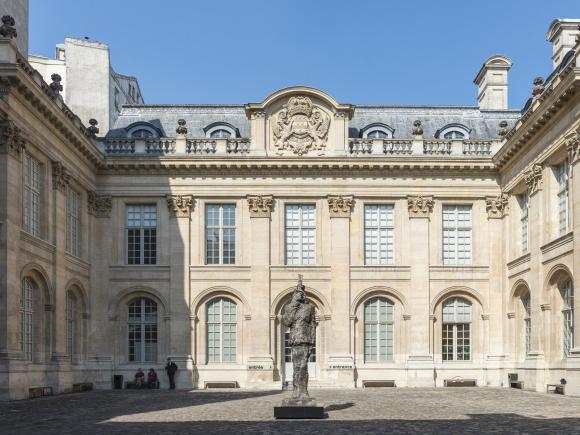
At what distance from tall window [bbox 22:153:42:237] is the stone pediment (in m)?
11.9

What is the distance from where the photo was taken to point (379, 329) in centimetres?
4334

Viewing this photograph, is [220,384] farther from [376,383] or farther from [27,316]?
[27,316]

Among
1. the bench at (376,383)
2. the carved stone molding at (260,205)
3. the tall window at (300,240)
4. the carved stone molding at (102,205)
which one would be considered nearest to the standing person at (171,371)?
the tall window at (300,240)

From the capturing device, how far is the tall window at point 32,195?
109 feet

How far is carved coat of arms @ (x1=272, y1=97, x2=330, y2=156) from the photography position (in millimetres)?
43469

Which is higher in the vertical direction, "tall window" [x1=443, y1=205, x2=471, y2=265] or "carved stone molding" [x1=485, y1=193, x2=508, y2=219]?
"carved stone molding" [x1=485, y1=193, x2=508, y2=219]

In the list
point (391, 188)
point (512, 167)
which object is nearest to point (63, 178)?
point (391, 188)

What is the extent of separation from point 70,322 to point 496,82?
26183 millimetres

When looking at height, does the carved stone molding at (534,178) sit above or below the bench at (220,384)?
A: above

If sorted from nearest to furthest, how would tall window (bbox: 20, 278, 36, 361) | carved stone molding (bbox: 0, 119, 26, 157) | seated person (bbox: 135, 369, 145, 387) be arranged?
carved stone molding (bbox: 0, 119, 26, 157)
tall window (bbox: 20, 278, 36, 361)
seated person (bbox: 135, 369, 145, 387)

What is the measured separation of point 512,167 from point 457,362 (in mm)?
9379

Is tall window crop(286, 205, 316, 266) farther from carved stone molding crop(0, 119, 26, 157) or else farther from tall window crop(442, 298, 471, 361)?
carved stone molding crop(0, 119, 26, 157)

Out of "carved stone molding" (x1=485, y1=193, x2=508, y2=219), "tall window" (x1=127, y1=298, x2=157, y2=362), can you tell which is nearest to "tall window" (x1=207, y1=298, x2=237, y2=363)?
A: "tall window" (x1=127, y1=298, x2=157, y2=362)

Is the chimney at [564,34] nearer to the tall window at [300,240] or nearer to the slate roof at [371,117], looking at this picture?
the slate roof at [371,117]
